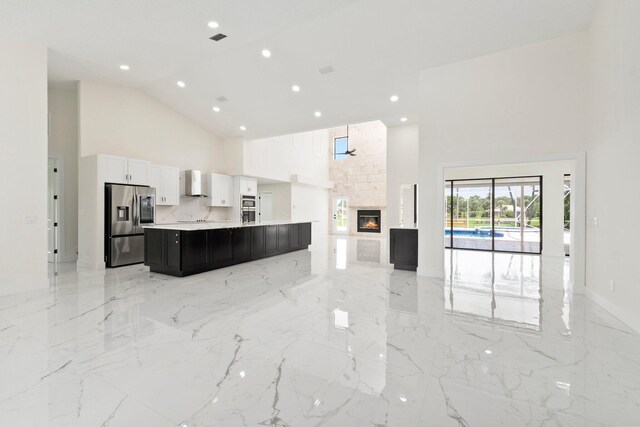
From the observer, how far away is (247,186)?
9969 millimetres

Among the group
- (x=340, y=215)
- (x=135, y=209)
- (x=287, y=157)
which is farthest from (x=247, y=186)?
(x=340, y=215)

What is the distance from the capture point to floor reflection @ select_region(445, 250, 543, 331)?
350 cm

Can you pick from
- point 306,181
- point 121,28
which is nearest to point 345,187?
point 306,181

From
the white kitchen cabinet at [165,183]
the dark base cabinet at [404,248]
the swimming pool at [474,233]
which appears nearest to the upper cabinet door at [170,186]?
the white kitchen cabinet at [165,183]

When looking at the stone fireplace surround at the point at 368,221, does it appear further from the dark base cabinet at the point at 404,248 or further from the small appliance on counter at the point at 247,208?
the dark base cabinet at the point at 404,248

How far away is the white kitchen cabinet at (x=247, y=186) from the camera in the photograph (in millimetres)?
9720

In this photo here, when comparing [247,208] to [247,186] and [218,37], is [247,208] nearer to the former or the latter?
[247,186]

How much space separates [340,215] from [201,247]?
9556mm

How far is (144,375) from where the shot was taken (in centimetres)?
215

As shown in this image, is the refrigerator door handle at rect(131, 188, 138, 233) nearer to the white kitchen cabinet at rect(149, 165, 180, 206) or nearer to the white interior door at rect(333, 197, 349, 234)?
the white kitchen cabinet at rect(149, 165, 180, 206)

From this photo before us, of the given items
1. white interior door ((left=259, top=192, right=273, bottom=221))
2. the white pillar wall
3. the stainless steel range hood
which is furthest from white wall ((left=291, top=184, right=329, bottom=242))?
the white pillar wall

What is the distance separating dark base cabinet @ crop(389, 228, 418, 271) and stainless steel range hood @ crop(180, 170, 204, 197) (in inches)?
212

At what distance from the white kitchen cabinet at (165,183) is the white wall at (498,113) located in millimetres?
5919

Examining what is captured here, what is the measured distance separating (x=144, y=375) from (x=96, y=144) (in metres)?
6.20
